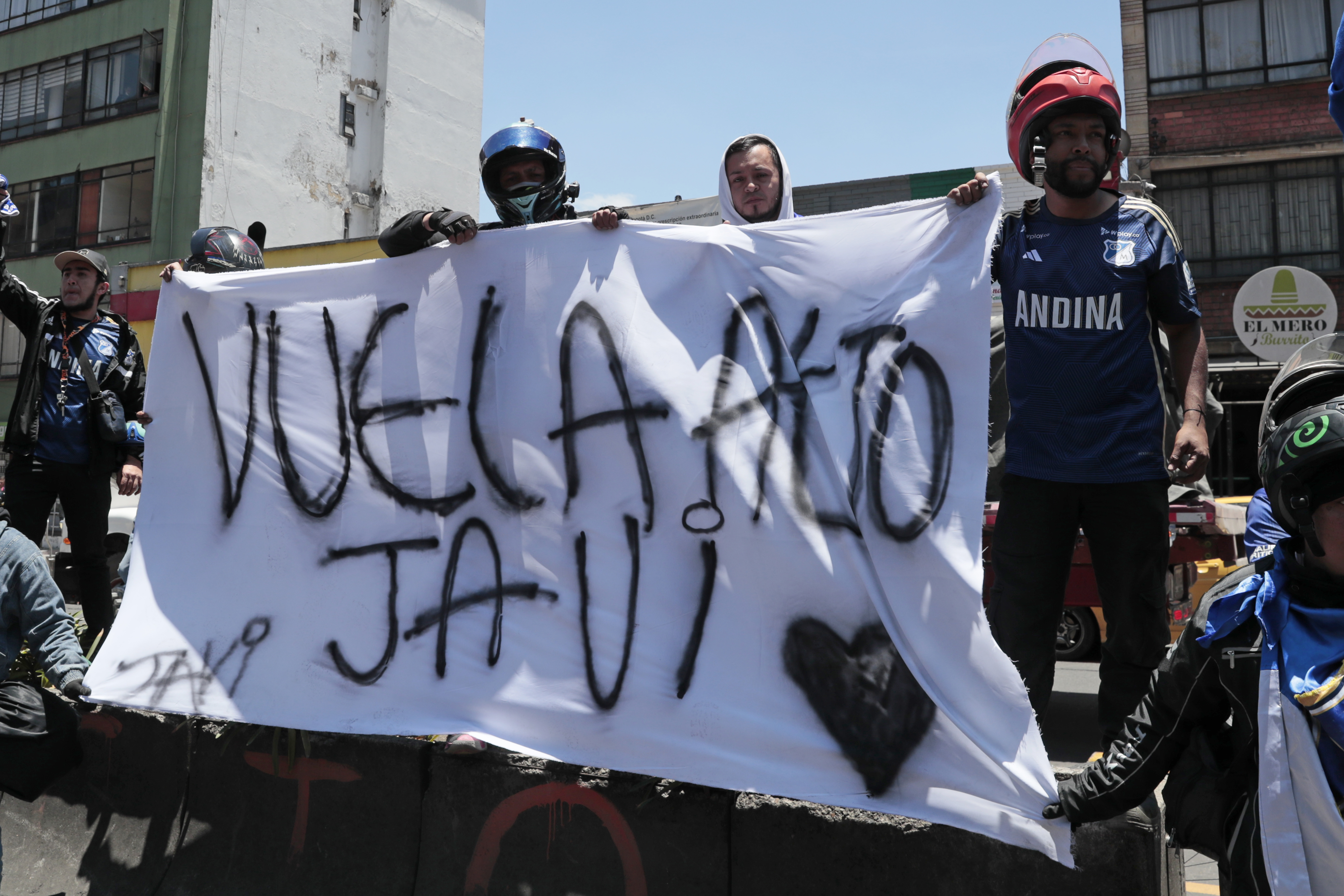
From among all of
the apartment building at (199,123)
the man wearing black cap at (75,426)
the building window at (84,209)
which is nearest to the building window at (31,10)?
the apartment building at (199,123)

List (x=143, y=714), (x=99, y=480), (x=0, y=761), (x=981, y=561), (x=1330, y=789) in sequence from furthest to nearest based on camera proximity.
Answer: (x=99, y=480)
(x=143, y=714)
(x=0, y=761)
(x=981, y=561)
(x=1330, y=789)

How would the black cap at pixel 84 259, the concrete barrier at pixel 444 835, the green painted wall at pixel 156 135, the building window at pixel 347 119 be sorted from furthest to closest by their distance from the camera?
the building window at pixel 347 119, the green painted wall at pixel 156 135, the black cap at pixel 84 259, the concrete barrier at pixel 444 835

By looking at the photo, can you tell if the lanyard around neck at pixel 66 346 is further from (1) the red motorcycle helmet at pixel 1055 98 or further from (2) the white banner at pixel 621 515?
(1) the red motorcycle helmet at pixel 1055 98

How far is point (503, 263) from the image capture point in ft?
11.7

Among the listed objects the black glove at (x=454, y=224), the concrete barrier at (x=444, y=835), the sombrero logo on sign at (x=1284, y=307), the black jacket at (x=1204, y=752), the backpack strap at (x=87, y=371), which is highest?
the sombrero logo on sign at (x=1284, y=307)

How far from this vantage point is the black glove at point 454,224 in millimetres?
3627

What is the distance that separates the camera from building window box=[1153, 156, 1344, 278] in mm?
17719

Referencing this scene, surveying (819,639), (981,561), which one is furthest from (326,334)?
(981,561)

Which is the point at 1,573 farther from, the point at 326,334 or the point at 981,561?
the point at 981,561

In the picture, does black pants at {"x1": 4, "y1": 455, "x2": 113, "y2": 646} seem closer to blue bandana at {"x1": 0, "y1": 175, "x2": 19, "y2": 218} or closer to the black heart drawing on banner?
blue bandana at {"x1": 0, "y1": 175, "x2": 19, "y2": 218}

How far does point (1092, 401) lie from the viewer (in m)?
2.80

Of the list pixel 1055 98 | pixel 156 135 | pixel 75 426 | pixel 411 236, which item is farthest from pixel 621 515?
pixel 156 135

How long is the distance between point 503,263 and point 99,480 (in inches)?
99.1

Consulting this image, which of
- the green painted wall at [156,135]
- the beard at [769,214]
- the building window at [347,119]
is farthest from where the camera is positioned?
the building window at [347,119]
